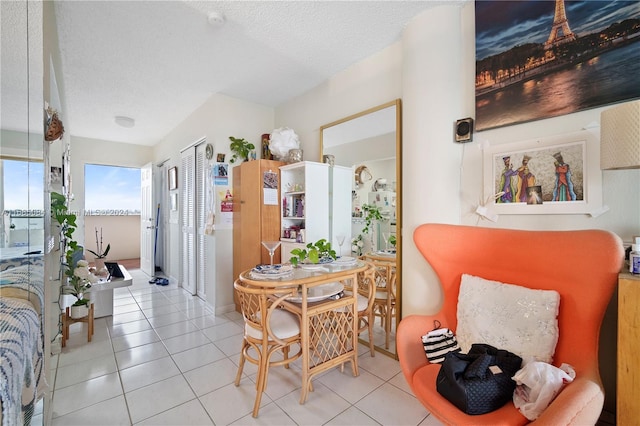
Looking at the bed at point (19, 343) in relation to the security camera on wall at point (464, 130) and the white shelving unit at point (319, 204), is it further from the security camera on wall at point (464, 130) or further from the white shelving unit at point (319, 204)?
the security camera on wall at point (464, 130)

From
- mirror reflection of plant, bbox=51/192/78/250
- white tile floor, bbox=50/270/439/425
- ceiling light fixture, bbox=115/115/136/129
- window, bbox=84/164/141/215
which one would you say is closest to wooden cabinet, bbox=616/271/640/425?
white tile floor, bbox=50/270/439/425

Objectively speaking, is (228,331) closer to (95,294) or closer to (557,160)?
(95,294)

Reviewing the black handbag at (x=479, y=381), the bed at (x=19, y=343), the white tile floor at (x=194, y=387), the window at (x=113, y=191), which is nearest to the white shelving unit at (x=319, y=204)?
the white tile floor at (x=194, y=387)

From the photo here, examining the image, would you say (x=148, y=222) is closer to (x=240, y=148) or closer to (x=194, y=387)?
(x=240, y=148)

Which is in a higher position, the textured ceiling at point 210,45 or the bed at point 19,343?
the textured ceiling at point 210,45

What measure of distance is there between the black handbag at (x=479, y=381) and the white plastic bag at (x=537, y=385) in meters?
0.04

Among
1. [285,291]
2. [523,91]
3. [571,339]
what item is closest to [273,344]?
[285,291]

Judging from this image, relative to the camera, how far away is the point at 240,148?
3.32 meters

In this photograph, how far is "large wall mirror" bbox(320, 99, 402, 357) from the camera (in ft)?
7.50

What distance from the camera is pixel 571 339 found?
125cm

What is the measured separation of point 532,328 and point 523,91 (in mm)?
1348

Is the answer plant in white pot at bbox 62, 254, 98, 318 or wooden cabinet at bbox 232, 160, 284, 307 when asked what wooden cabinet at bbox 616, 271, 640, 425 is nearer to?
wooden cabinet at bbox 232, 160, 284, 307

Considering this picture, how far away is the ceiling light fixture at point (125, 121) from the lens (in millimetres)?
4092

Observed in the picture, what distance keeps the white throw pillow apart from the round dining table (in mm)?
683
